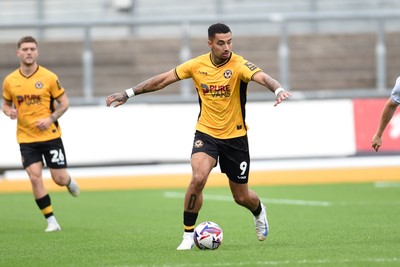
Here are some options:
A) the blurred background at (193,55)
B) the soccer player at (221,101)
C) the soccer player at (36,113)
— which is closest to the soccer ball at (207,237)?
the soccer player at (221,101)

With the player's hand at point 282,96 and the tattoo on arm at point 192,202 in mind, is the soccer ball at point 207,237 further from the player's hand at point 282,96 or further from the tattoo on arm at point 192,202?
the player's hand at point 282,96

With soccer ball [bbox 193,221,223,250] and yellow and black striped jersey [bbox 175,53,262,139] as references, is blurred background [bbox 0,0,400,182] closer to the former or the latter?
yellow and black striped jersey [bbox 175,53,262,139]

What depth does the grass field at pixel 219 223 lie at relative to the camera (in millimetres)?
10148

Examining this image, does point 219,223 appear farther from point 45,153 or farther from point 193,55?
point 193,55

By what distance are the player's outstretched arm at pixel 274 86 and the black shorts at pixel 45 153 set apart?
181 inches

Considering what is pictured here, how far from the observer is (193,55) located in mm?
24578

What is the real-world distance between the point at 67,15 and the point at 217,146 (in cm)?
1597

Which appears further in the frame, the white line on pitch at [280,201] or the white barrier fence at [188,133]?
the white barrier fence at [188,133]

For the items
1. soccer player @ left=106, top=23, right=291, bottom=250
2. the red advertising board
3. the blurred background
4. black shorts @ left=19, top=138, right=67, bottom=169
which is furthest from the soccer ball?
the red advertising board

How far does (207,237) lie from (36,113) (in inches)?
185

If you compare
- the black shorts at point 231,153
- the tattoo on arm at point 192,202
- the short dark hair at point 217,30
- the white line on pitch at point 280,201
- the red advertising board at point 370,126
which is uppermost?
the short dark hair at point 217,30

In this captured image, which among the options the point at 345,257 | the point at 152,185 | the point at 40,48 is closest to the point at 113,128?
the point at 152,185

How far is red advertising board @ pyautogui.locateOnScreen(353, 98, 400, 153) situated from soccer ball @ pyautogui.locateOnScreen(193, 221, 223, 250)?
12.0 m

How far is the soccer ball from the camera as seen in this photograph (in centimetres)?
1088
